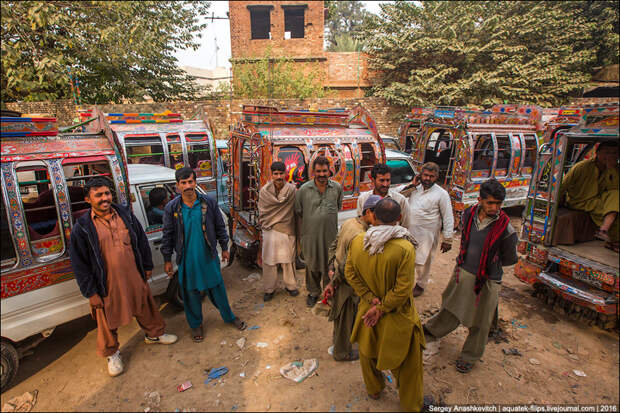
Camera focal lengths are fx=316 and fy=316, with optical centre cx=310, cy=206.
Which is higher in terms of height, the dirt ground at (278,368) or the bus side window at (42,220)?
the bus side window at (42,220)

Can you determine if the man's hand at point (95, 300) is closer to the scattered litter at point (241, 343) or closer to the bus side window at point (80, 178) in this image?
the bus side window at point (80, 178)

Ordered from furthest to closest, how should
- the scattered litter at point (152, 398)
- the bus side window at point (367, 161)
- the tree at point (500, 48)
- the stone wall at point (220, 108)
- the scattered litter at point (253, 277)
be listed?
the tree at point (500, 48) < the stone wall at point (220, 108) < the bus side window at point (367, 161) < the scattered litter at point (253, 277) < the scattered litter at point (152, 398)

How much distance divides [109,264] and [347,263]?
2.31m

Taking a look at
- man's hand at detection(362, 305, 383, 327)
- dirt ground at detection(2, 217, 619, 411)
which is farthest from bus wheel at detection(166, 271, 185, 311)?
man's hand at detection(362, 305, 383, 327)

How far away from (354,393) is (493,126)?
23.0 ft

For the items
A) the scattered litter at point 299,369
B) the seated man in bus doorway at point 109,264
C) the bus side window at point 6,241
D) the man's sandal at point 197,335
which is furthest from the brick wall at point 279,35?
the scattered litter at point 299,369

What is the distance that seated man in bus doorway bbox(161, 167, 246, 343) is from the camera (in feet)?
11.2

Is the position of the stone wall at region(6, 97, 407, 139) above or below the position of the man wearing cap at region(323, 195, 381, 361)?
above

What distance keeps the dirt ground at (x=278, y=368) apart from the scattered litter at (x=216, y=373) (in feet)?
0.18

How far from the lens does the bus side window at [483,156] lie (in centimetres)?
745

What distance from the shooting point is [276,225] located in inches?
174

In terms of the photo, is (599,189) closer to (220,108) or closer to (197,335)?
(197,335)

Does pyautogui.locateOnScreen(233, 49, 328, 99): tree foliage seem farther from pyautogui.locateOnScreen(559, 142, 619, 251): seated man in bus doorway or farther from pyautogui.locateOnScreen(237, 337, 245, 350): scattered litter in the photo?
pyautogui.locateOnScreen(237, 337, 245, 350): scattered litter

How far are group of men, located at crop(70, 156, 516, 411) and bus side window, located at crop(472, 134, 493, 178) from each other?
3.95 m
